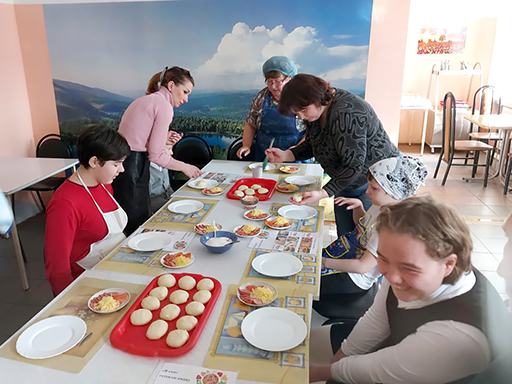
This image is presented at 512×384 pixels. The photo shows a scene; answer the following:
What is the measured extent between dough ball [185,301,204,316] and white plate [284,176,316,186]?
1.38m

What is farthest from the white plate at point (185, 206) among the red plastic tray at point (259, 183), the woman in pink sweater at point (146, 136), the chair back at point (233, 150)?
the chair back at point (233, 150)

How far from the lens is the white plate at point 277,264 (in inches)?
55.5

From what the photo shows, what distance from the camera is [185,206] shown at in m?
2.10

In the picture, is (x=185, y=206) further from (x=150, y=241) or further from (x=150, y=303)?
(x=150, y=303)

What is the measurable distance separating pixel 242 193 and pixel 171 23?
2.37 metres

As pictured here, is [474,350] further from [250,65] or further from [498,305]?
[250,65]

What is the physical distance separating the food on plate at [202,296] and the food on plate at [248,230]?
49 cm

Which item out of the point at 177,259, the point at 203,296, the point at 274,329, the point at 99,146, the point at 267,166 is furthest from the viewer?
the point at 267,166

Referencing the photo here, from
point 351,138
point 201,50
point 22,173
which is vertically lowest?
point 22,173

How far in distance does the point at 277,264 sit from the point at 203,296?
35cm

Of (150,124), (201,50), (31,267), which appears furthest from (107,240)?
(201,50)

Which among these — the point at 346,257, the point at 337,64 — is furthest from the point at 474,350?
the point at 337,64

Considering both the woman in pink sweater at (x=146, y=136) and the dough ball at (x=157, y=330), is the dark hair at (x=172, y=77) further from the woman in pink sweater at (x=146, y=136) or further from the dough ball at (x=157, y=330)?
the dough ball at (x=157, y=330)

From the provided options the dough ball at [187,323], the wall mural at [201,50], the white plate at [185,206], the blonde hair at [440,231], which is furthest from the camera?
the wall mural at [201,50]
